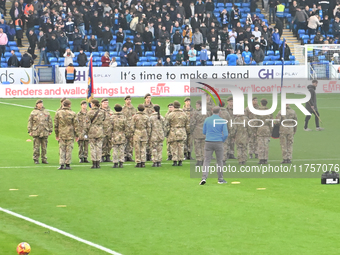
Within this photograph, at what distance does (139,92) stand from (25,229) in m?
24.2

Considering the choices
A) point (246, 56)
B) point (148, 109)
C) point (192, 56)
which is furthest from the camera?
point (246, 56)

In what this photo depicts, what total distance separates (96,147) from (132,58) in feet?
65.7

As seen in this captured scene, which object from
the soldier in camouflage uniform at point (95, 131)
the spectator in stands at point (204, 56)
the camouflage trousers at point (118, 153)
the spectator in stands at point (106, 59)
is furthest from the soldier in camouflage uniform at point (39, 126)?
the spectator in stands at point (204, 56)

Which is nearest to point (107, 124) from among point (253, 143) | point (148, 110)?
point (148, 110)

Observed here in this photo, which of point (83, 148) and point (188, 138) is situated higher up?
point (188, 138)

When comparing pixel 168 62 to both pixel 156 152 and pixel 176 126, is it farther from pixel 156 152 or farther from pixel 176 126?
pixel 156 152

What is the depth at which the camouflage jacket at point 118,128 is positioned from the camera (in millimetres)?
18703

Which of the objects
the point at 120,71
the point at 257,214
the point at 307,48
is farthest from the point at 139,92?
the point at 257,214

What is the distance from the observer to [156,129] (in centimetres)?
1909

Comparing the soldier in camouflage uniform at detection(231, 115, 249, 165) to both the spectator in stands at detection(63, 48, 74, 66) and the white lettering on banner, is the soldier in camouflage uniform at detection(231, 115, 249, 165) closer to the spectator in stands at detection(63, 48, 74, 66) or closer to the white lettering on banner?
the white lettering on banner

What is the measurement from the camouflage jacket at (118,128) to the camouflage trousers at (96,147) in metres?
0.42

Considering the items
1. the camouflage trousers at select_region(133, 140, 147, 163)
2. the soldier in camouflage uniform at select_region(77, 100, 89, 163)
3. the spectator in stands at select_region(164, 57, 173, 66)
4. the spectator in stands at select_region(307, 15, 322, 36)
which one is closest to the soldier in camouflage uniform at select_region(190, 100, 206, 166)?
the camouflage trousers at select_region(133, 140, 147, 163)

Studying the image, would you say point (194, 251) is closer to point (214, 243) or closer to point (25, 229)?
point (214, 243)

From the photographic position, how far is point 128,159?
20516 mm
